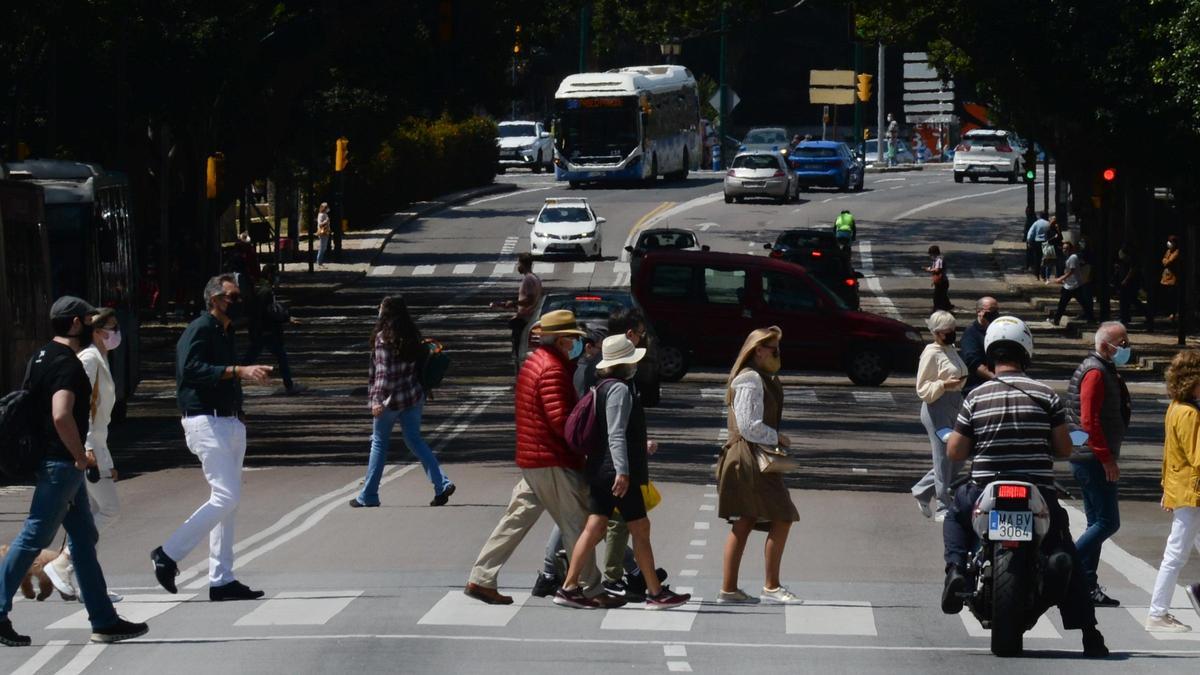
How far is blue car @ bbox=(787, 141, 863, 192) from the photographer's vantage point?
7244 centimetres

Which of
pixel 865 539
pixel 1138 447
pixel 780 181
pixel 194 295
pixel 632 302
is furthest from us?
pixel 780 181

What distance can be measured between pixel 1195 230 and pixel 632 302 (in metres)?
16.0

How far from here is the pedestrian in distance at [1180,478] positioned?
12008 mm

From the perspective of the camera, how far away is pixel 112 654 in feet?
36.6

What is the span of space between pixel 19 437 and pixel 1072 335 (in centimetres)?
3092

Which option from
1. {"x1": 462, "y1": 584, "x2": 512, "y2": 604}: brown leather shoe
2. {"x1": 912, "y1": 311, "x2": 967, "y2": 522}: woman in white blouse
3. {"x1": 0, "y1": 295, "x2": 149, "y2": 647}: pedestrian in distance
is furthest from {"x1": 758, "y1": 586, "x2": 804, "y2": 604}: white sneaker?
{"x1": 912, "y1": 311, "x2": 967, "y2": 522}: woman in white blouse

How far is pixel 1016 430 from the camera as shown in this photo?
1123 cm

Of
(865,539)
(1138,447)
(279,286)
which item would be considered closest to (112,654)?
(865,539)

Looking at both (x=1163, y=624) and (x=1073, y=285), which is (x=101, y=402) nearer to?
(x=1163, y=624)

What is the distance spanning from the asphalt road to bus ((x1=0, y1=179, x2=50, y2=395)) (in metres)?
1.48

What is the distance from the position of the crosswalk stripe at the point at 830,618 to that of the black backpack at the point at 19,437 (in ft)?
13.3

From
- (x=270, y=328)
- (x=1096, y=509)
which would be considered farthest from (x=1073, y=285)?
(x=1096, y=509)

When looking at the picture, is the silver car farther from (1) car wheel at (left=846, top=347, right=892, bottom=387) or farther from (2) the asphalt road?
(1) car wheel at (left=846, top=347, right=892, bottom=387)

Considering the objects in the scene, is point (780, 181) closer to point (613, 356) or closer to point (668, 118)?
point (668, 118)
